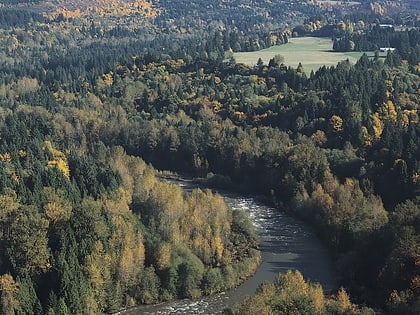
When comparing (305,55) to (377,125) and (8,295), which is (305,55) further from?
(8,295)

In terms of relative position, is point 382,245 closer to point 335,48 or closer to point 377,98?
point 377,98

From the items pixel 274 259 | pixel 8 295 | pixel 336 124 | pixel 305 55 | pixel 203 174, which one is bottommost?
pixel 203 174

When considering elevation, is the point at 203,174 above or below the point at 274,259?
below

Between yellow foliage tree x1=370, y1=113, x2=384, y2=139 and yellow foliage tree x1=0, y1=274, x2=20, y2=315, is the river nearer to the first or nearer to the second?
yellow foliage tree x1=0, y1=274, x2=20, y2=315

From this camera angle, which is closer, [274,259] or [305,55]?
[274,259]

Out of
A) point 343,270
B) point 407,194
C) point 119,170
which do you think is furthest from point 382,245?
point 119,170

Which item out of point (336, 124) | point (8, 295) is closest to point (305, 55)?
point (336, 124)

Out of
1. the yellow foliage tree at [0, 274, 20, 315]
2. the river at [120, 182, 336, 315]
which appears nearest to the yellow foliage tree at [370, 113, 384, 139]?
the river at [120, 182, 336, 315]

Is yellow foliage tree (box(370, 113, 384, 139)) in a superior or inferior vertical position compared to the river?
superior
